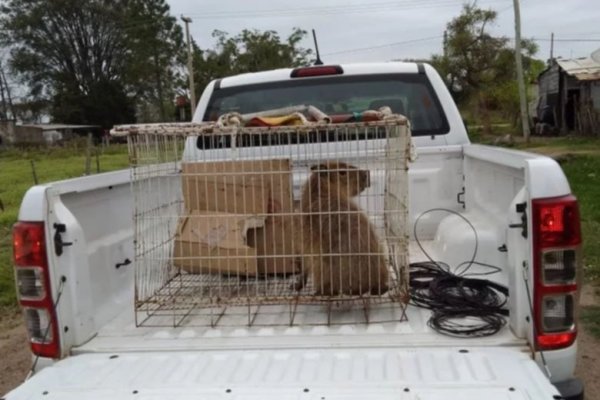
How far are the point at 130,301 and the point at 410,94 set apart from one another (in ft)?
7.71

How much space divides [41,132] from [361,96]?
202 ft

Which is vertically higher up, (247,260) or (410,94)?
(410,94)

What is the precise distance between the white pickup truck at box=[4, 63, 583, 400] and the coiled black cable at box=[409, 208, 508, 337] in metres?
0.05

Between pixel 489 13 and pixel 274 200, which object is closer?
pixel 274 200

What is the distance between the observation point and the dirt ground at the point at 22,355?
4.43m

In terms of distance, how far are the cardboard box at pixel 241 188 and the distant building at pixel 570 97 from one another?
25191 millimetres

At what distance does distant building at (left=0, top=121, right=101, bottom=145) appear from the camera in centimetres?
5888

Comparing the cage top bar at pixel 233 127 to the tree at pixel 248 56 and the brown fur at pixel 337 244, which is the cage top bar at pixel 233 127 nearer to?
the brown fur at pixel 337 244

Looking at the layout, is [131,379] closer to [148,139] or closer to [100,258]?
[100,258]

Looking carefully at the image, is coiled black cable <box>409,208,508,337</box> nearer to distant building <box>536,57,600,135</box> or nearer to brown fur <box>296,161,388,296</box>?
brown fur <box>296,161,388,296</box>

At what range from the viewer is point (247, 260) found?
309cm

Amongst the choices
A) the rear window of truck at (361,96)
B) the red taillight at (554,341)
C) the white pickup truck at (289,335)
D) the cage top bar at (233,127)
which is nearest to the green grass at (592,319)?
the rear window of truck at (361,96)

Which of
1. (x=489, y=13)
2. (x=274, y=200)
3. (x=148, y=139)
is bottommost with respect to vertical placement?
(x=274, y=200)

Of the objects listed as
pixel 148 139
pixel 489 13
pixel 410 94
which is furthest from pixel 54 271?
pixel 489 13
